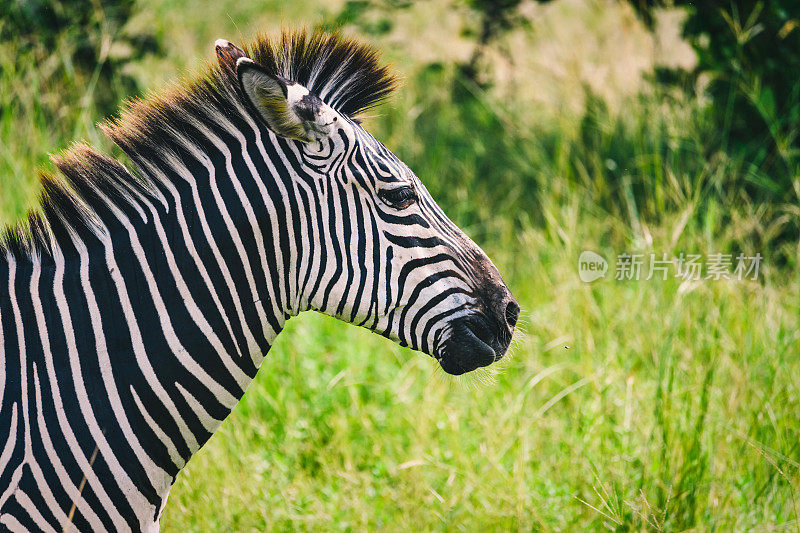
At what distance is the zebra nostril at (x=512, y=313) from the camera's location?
2.13 m

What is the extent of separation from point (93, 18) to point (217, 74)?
13.7ft

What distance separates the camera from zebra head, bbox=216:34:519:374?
201 cm

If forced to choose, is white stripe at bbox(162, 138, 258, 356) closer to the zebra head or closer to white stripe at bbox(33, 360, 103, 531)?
the zebra head

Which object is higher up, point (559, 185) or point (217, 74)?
point (559, 185)

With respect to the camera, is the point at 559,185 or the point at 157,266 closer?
the point at 157,266

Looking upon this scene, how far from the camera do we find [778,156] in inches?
194

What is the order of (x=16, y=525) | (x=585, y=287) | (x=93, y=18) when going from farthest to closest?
(x=93, y=18)
(x=585, y=287)
(x=16, y=525)

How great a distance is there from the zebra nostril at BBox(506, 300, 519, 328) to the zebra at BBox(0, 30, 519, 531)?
12mm

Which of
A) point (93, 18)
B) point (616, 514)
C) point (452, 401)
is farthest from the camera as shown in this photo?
point (93, 18)

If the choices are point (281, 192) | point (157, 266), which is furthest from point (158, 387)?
point (281, 192)

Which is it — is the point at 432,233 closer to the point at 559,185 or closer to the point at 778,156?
the point at 559,185

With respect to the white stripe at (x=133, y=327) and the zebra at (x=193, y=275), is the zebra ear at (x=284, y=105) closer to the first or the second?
the zebra at (x=193, y=275)

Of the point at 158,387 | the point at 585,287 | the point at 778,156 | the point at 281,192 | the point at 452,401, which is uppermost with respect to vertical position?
the point at 778,156

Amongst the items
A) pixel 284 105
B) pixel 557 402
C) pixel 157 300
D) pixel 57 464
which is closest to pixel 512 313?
pixel 284 105
